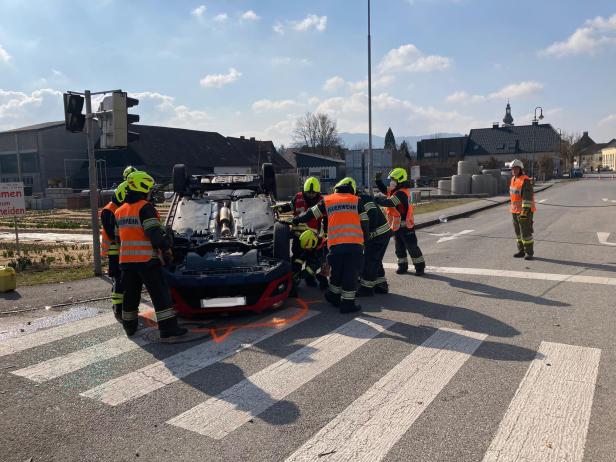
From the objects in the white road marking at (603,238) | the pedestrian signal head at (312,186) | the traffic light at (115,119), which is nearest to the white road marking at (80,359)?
the pedestrian signal head at (312,186)

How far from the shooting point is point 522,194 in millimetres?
10758

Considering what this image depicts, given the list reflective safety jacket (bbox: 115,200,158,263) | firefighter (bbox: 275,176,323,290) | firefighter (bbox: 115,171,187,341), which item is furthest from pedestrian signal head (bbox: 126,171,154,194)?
firefighter (bbox: 275,176,323,290)

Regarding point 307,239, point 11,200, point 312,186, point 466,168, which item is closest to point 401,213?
point 312,186

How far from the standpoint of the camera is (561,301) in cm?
705

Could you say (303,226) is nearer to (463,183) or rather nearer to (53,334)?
(53,334)

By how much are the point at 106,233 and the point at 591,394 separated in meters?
5.91

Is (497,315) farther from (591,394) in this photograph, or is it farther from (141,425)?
(141,425)

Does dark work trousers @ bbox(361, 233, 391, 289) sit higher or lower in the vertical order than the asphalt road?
higher

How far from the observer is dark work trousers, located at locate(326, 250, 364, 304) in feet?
22.1

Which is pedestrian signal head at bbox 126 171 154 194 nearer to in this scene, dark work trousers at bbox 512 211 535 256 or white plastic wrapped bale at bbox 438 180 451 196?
dark work trousers at bbox 512 211 535 256

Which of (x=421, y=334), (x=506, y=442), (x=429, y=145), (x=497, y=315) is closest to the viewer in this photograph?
(x=506, y=442)

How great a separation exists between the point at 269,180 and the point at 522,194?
18.3 feet

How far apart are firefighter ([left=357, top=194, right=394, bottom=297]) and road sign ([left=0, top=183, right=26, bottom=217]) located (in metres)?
8.78

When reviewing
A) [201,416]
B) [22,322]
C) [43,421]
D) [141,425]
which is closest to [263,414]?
[201,416]
